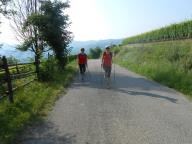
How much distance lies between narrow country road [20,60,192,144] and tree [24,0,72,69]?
12509 mm

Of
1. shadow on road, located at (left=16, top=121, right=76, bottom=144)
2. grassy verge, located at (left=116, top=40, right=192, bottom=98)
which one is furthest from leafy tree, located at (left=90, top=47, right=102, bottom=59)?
shadow on road, located at (left=16, top=121, right=76, bottom=144)

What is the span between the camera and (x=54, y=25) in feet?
87.7

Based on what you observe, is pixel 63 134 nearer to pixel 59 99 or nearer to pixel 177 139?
pixel 177 139

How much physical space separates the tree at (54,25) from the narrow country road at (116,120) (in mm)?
12509

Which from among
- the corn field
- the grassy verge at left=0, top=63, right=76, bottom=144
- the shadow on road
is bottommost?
the shadow on road

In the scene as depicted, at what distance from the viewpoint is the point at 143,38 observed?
5456cm

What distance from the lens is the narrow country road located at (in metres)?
8.15

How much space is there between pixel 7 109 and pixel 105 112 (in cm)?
297

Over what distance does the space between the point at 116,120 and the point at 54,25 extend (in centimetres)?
1790

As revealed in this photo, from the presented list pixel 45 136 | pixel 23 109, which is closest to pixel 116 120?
pixel 45 136

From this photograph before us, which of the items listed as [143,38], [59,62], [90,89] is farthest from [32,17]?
[143,38]

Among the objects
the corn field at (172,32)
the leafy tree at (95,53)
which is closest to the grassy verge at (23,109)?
the corn field at (172,32)

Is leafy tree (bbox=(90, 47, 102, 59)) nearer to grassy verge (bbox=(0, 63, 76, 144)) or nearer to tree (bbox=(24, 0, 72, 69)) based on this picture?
tree (bbox=(24, 0, 72, 69))

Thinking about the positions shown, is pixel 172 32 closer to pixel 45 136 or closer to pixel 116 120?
pixel 116 120
